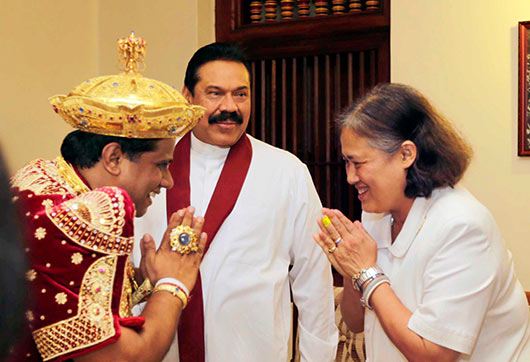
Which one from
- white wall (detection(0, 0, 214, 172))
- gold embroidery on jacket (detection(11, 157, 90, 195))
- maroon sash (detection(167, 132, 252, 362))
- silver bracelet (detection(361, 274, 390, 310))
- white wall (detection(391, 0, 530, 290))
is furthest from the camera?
white wall (detection(0, 0, 214, 172))

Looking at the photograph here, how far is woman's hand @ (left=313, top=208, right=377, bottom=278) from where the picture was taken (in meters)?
1.75

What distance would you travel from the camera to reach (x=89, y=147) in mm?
1568

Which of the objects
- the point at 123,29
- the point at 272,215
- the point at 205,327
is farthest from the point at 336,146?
the point at 205,327

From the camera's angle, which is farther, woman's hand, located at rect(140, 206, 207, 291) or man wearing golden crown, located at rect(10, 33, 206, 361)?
woman's hand, located at rect(140, 206, 207, 291)

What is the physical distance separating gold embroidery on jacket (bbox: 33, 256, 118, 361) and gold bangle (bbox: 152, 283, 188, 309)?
10.7 inches

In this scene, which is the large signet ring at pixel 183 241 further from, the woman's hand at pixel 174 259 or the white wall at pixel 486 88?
the white wall at pixel 486 88

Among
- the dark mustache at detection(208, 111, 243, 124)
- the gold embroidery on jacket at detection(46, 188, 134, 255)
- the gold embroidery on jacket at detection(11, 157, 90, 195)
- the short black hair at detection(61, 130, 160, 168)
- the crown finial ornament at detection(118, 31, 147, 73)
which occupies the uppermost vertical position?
the crown finial ornament at detection(118, 31, 147, 73)

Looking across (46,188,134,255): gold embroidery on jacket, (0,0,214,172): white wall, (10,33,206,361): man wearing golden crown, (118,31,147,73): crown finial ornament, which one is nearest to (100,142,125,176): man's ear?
(10,33,206,361): man wearing golden crown

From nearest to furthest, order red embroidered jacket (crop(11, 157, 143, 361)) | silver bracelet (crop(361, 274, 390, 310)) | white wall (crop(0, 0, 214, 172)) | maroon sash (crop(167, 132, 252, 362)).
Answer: red embroidered jacket (crop(11, 157, 143, 361)) → silver bracelet (crop(361, 274, 390, 310)) → maroon sash (crop(167, 132, 252, 362)) → white wall (crop(0, 0, 214, 172))

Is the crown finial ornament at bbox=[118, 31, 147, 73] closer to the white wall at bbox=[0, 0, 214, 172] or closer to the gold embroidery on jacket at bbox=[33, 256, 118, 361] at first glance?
the gold embroidery on jacket at bbox=[33, 256, 118, 361]

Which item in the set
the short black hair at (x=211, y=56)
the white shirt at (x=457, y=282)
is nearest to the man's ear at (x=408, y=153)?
the white shirt at (x=457, y=282)

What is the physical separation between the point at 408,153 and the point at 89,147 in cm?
83

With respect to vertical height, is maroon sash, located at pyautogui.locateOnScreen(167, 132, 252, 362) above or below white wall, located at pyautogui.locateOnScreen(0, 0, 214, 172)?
below

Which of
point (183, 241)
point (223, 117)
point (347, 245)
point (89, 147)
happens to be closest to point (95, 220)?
point (89, 147)
